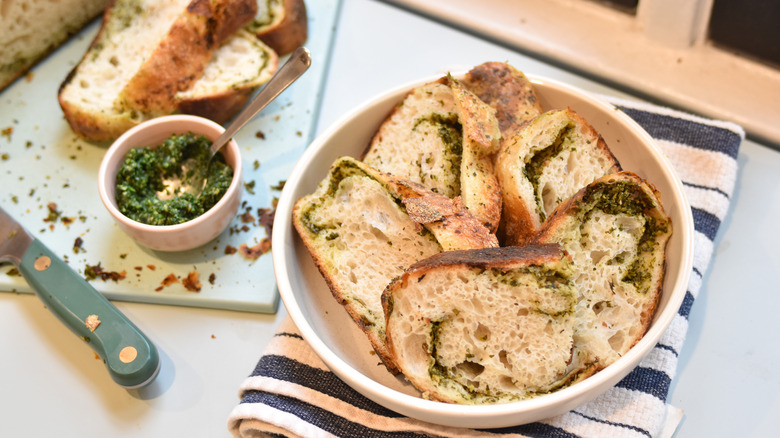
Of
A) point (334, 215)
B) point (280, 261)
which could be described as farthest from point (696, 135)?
point (280, 261)

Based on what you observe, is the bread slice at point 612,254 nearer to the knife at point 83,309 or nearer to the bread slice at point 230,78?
the knife at point 83,309

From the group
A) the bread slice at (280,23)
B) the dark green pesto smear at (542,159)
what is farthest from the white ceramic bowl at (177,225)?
the dark green pesto smear at (542,159)

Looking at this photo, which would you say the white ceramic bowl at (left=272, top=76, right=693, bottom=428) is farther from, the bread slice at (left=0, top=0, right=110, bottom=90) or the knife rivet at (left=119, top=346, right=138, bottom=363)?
the bread slice at (left=0, top=0, right=110, bottom=90)

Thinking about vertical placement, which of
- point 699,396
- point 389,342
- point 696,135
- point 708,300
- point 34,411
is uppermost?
point 696,135

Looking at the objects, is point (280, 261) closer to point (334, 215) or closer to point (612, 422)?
point (334, 215)

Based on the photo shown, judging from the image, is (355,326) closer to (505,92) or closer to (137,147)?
(505,92)

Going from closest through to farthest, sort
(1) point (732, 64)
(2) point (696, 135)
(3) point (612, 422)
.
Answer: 1. (3) point (612, 422)
2. (2) point (696, 135)
3. (1) point (732, 64)

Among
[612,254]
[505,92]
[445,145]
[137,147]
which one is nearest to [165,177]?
[137,147]

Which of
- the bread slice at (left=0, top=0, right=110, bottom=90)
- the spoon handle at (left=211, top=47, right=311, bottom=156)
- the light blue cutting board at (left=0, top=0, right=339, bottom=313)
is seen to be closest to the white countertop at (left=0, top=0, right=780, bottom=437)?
the light blue cutting board at (left=0, top=0, right=339, bottom=313)
